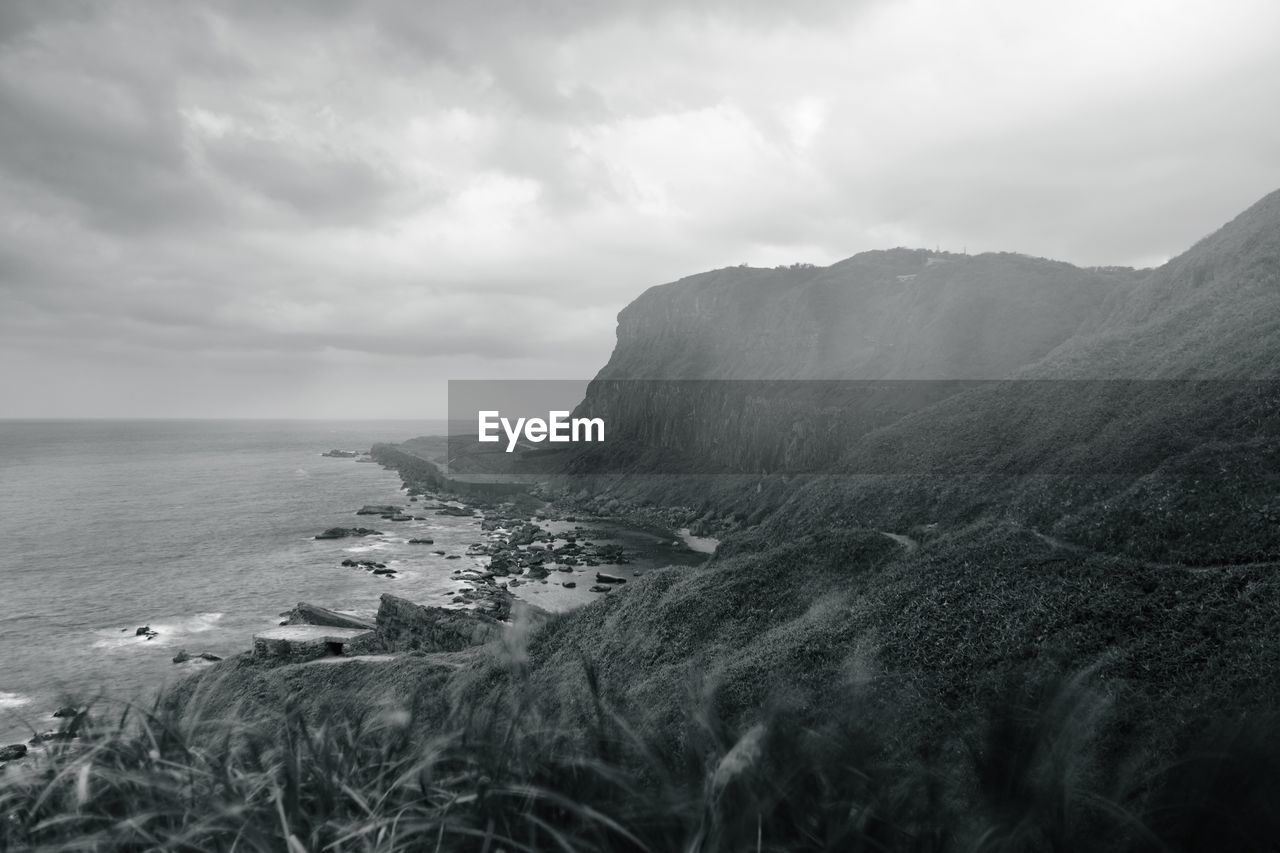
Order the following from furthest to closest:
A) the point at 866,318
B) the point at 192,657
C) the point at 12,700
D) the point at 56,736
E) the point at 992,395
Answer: the point at 866,318, the point at 992,395, the point at 192,657, the point at 12,700, the point at 56,736

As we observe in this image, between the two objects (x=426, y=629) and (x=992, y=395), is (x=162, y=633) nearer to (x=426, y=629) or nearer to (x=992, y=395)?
(x=426, y=629)

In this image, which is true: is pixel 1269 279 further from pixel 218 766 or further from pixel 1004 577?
pixel 218 766

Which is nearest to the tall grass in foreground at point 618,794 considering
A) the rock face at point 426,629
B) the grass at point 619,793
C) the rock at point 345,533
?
the grass at point 619,793

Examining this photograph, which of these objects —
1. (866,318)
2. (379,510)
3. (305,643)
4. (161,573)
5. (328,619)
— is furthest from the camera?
(866,318)

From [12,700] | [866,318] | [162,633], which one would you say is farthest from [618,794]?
[866,318]

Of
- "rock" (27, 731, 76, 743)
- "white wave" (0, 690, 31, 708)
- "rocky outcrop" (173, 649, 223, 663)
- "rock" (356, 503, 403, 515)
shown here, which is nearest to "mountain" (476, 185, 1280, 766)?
"rock" (27, 731, 76, 743)

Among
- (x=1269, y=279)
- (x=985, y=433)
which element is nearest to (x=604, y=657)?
(x=985, y=433)

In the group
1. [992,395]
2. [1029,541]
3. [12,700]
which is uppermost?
[992,395]
